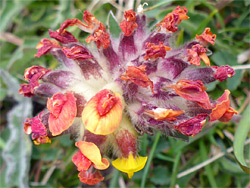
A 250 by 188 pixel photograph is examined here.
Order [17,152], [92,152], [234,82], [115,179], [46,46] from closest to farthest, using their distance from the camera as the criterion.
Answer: [92,152] < [46,46] < [234,82] < [115,179] < [17,152]

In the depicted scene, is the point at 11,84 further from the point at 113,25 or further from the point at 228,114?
the point at 228,114

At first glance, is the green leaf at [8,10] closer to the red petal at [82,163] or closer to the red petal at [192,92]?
the red petal at [82,163]

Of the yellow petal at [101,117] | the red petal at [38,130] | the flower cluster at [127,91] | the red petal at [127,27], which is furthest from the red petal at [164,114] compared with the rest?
the red petal at [38,130]

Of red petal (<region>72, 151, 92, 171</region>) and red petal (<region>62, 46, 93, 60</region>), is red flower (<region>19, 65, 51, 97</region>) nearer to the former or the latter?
red petal (<region>62, 46, 93, 60</region>)

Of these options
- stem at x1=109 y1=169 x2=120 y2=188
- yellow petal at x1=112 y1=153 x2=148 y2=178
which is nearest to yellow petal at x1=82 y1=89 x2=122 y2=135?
yellow petal at x1=112 y1=153 x2=148 y2=178

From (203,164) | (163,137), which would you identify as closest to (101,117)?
(163,137)

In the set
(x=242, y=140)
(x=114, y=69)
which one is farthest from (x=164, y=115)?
(x=242, y=140)
